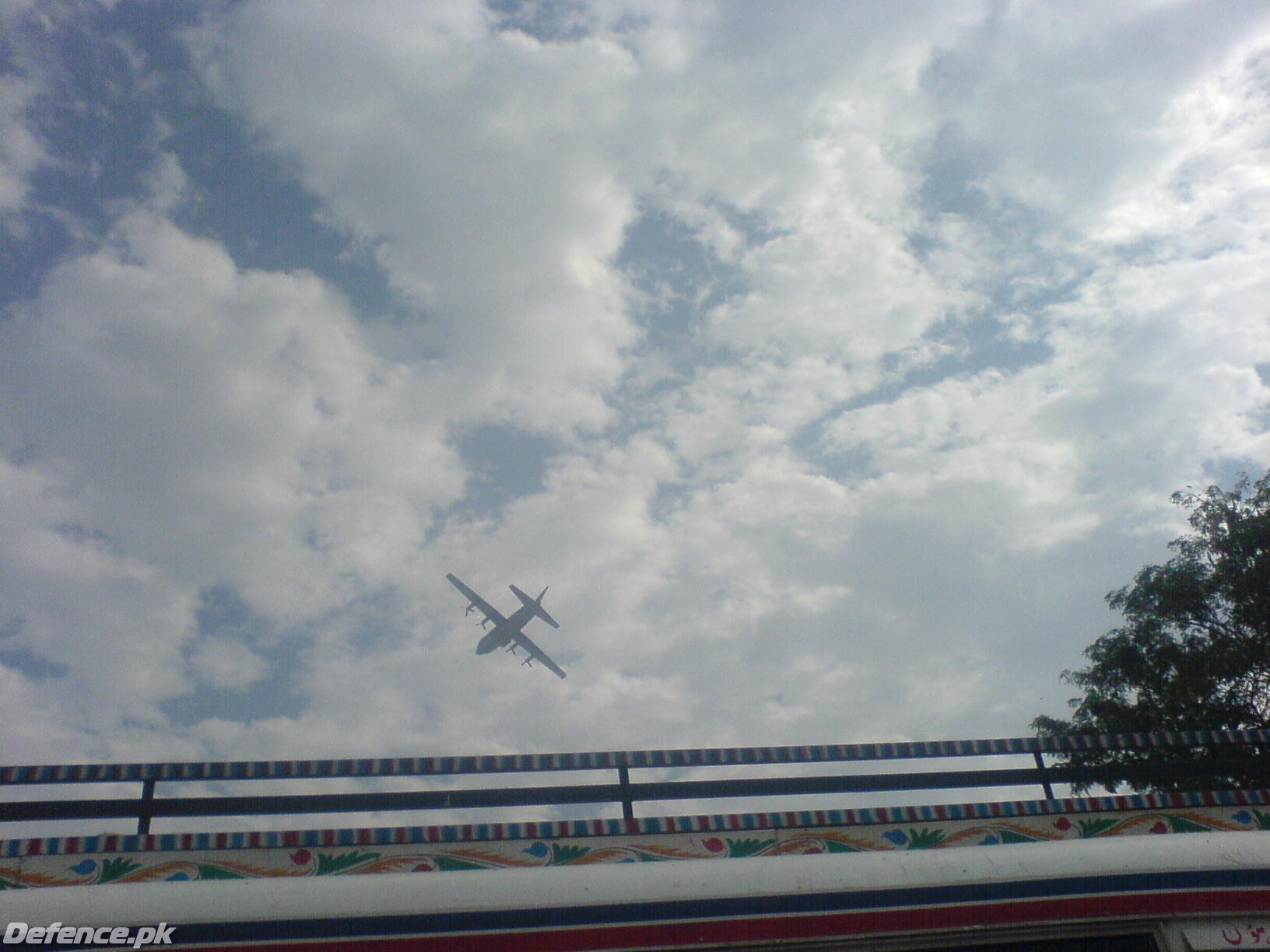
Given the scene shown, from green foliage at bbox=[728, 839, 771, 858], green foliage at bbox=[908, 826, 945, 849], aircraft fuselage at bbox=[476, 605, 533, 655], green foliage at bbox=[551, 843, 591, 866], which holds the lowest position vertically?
green foliage at bbox=[908, 826, 945, 849]

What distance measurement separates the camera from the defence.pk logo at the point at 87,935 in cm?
443

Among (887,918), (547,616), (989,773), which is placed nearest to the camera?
(887,918)

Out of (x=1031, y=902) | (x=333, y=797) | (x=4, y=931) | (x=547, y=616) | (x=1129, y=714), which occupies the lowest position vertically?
(x=1031, y=902)

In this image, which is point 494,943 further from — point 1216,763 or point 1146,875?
point 1216,763

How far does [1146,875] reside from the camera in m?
5.29

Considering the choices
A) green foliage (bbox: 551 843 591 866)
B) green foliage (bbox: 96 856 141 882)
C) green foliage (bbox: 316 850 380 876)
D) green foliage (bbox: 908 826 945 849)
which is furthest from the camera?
green foliage (bbox: 908 826 945 849)

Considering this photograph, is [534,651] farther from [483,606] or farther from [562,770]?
[562,770]

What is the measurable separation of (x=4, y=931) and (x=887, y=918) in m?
4.81

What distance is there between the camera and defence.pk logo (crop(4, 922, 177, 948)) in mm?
4434

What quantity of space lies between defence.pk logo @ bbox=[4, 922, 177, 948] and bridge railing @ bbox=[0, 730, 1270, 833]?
6.81 ft

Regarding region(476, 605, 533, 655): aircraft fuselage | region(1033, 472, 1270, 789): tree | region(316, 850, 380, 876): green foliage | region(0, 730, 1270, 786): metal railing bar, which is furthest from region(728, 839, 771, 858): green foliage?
region(476, 605, 533, 655): aircraft fuselage

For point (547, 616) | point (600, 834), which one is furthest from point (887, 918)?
point (547, 616)

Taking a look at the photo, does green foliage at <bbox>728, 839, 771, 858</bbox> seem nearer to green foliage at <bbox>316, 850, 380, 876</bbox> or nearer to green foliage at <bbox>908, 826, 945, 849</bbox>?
green foliage at <bbox>908, 826, 945, 849</bbox>

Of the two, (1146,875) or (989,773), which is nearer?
(1146,875)
